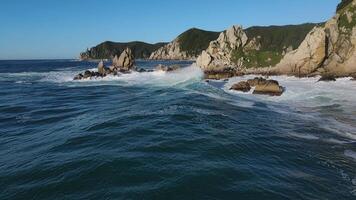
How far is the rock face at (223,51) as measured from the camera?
293 ft

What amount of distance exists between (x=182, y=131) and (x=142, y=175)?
921 cm

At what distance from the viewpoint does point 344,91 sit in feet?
152

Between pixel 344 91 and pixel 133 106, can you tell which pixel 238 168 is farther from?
pixel 344 91

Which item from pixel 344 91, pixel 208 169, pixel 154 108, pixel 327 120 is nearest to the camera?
pixel 208 169

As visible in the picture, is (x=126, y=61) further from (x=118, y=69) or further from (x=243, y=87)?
(x=243, y=87)

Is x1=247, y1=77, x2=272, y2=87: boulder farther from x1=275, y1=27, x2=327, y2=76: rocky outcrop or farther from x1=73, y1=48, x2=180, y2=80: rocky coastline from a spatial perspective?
x1=73, y1=48, x2=180, y2=80: rocky coastline

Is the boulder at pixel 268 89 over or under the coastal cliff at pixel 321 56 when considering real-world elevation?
under

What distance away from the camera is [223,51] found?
9319 centimetres

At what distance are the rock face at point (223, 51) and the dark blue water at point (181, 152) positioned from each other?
5107cm

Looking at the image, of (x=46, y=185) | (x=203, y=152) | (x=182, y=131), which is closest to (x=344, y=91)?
(x=182, y=131)

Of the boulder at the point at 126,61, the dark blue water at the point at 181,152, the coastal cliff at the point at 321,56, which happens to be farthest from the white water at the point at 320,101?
the boulder at the point at 126,61

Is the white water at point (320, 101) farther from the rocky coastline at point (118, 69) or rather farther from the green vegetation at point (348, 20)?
the rocky coastline at point (118, 69)

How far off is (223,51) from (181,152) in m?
74.4

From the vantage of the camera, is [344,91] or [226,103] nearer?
[226,103]
